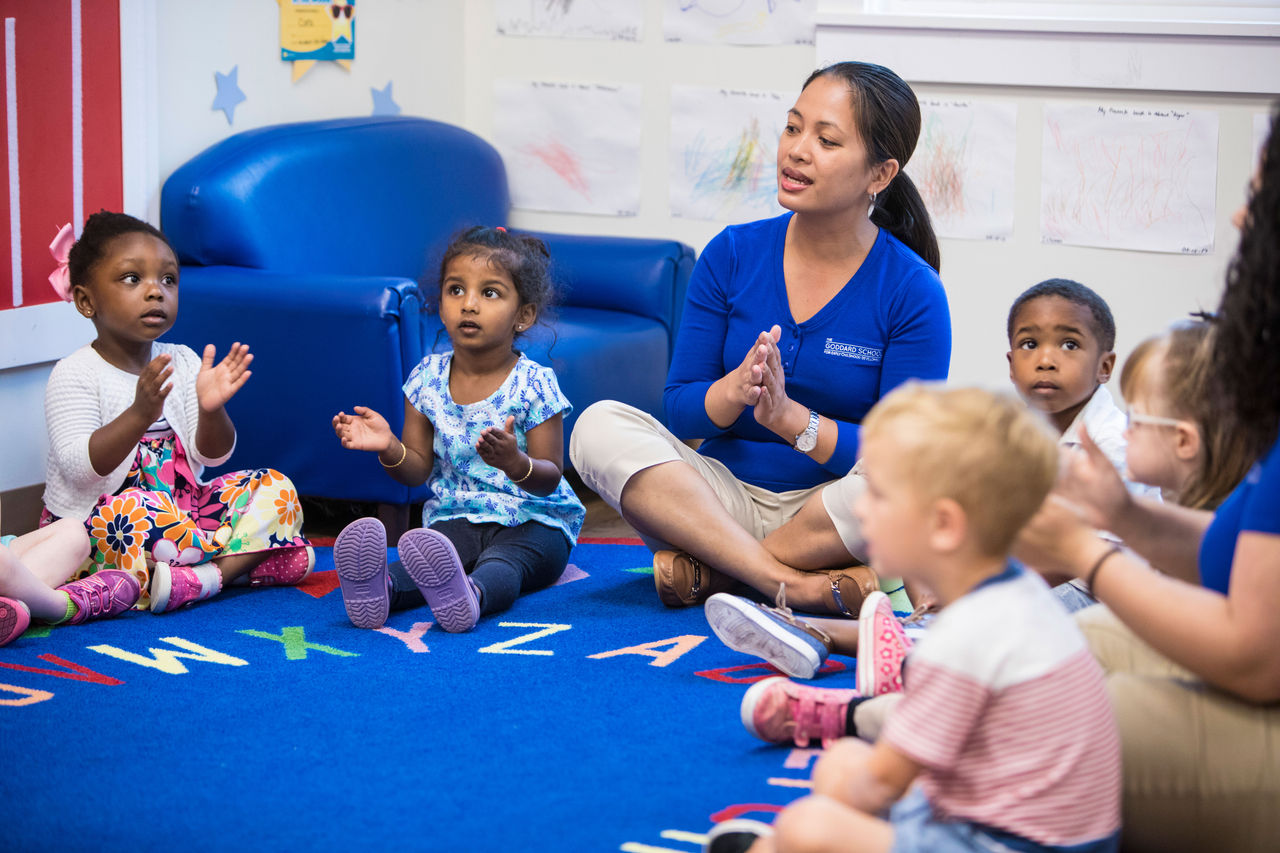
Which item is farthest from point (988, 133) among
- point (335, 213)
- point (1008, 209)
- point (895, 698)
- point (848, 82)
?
point (895, 698)

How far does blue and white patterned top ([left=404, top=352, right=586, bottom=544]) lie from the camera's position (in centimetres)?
221

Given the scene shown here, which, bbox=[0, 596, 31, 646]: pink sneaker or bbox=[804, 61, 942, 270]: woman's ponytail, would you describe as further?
bbox=[804, 61, 942, 270]: woman's ponytail

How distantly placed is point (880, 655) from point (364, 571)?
798 mm

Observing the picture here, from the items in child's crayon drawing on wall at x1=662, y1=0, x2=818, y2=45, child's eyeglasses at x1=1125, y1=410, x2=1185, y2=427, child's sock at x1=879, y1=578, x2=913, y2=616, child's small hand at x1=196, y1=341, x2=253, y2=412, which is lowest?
child's sock at x1=879, y1=578, x2=913, y2=616

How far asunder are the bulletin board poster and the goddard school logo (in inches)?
67.3

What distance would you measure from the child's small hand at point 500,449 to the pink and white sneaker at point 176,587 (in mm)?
511

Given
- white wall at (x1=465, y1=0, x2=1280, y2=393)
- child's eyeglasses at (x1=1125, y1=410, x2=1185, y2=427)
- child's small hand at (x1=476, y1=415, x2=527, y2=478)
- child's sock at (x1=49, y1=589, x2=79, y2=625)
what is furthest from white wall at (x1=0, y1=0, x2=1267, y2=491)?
child's eyeglasses at (x1=1125, y1=410, x2=1185, y2=427)

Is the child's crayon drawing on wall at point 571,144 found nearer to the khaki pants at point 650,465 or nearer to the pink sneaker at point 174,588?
the khaki pants at point 650,465

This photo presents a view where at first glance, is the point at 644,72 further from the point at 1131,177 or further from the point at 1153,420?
the point at 1153,420

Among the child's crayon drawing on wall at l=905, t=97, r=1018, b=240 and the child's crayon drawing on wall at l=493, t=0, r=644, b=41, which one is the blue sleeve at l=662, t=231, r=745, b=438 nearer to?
the child's crayon drawing on wall at l=905, t=97, r=1018, b=240

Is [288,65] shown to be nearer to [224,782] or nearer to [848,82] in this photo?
[848,82]

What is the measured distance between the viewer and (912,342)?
2.08 m

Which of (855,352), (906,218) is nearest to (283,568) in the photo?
(855,352)

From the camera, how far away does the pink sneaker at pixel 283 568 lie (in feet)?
7.15
